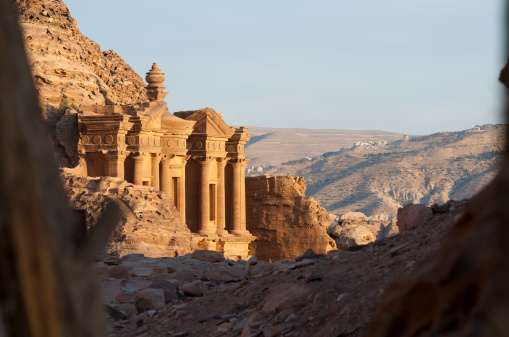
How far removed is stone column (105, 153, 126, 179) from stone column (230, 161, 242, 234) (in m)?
7.24

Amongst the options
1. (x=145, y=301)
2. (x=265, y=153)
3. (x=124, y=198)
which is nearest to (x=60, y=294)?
(x=145, y=301)

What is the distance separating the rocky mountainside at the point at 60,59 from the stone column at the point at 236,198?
5088mm

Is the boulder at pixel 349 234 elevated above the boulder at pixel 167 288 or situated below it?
below

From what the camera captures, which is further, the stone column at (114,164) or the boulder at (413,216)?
the stone column at (114,164)

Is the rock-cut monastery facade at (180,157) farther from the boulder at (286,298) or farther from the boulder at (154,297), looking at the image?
the boulder at (286,298)

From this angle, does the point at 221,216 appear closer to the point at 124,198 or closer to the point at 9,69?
the point at 124,198

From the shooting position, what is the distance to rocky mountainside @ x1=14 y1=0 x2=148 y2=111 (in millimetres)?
24375

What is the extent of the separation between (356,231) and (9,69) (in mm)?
29307

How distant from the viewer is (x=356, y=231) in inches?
1210

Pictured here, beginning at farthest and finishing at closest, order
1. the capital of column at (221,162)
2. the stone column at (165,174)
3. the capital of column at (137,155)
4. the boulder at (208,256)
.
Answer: the capital of column at (221,162), the stone column at (165,174), the capital of column at (137,155), the boulder at (208,256)

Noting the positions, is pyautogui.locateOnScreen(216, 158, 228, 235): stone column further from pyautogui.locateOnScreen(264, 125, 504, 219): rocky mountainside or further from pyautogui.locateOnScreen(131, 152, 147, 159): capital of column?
pyautogui.locateOnScreen(264, 125, 504, 219): rocky mountainside

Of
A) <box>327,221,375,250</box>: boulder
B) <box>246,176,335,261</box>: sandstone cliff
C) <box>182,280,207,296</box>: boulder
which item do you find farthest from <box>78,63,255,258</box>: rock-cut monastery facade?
<box>182,280,207,296</box>: boulder

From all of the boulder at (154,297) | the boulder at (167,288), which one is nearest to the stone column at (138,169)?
the boulder at (167,288)

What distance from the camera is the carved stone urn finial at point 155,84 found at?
1073 inches
